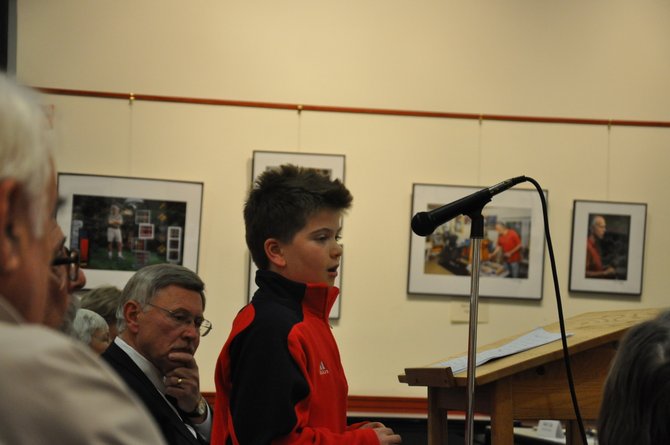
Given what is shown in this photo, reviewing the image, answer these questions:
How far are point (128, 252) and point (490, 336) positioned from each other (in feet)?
7.72

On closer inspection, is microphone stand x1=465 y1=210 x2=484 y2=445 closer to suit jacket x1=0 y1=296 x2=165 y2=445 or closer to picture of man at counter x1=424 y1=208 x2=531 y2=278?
suit jacket x1=0 y1=296 x2=165 y2=445

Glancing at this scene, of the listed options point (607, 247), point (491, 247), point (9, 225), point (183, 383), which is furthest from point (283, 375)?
point (607, 247)

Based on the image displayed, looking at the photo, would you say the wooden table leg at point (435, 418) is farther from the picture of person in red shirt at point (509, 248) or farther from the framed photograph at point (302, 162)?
the picture of person in red shirt at point (509, 248)

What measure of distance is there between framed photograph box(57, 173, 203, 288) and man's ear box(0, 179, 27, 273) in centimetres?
487

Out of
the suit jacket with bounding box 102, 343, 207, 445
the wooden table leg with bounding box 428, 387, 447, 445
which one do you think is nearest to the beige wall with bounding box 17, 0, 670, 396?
the suit jacket with bounding box 102, 343, 207, 445

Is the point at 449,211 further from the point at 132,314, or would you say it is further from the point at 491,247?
the point at 491,247

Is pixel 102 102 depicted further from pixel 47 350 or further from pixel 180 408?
pixel 47 350

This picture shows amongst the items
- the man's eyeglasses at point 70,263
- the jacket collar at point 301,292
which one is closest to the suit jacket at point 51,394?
the man's eyeglasses at point 70,263

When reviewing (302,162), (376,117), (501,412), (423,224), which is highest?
(376,117)

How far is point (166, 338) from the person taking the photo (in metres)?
3.48

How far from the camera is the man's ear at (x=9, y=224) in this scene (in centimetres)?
90

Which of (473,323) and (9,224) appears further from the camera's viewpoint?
(473,323)

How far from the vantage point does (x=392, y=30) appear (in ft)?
19.7

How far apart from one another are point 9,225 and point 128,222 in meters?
4.93
